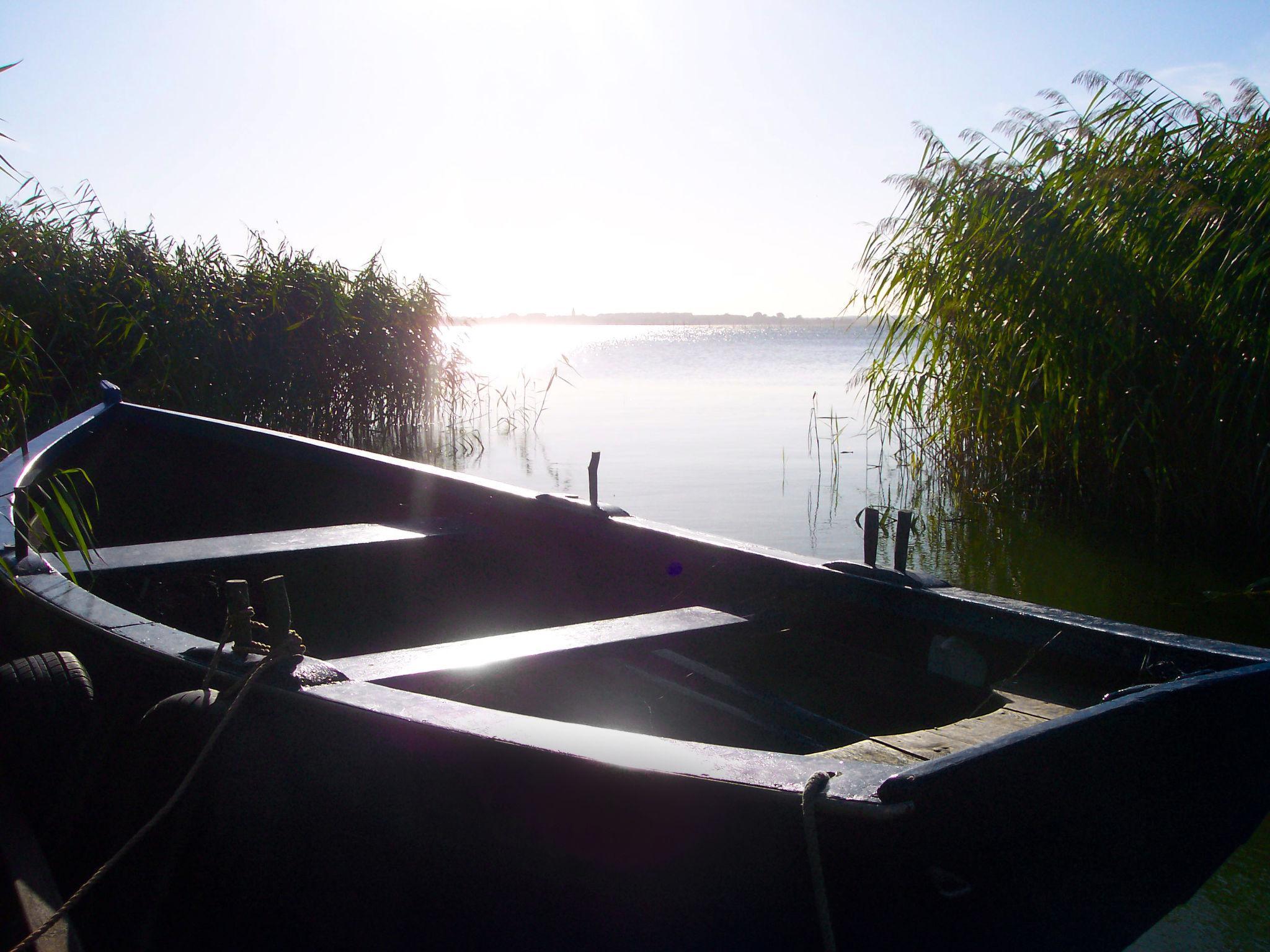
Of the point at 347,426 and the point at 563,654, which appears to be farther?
the point at 347,426

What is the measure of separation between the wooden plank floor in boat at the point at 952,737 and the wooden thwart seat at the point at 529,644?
0.65 meters

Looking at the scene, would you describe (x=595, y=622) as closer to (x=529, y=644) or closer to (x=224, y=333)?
(x=529, y=644)

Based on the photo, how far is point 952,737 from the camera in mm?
1752

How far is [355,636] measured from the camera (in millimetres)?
3408

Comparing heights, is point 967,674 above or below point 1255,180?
below

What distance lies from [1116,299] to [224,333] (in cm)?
712

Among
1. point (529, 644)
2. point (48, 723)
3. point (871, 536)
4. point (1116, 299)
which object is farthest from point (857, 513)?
point (48, 723)

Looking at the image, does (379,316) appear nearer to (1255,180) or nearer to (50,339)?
(50,339)

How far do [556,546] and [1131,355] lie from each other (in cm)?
365

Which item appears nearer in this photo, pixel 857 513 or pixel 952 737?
pixel 952 737

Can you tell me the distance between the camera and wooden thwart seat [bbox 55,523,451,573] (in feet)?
9.43

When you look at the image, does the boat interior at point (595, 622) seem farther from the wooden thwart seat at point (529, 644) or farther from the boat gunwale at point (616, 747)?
the boat gunwale at point (616, 747)

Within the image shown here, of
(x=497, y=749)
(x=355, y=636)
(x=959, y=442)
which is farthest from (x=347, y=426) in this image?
(x=497, y=749)

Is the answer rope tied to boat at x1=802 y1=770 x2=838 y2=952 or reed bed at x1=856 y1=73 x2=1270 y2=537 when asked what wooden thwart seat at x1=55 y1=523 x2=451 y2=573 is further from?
reed bed at x1=856 y1=73 x2=1270 y2=537
